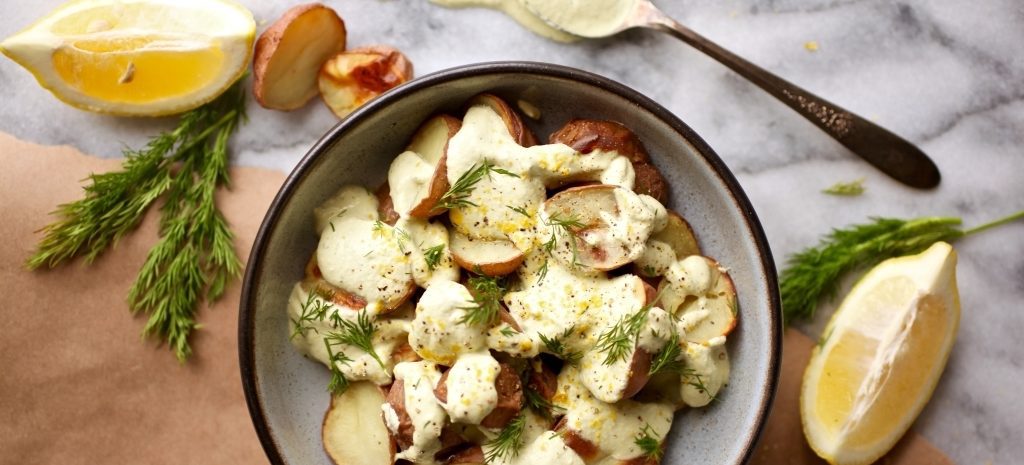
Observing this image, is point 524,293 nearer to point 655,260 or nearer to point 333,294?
point 655,260

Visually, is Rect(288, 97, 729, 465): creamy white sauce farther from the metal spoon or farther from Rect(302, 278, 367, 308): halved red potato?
the metal spoon

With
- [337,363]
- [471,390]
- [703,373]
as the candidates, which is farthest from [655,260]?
[337,363]

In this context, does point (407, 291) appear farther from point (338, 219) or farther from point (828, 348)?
point (828, 348)

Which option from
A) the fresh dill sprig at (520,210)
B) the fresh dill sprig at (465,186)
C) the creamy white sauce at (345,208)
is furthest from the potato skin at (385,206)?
the fresh dill sprig at (520,210)

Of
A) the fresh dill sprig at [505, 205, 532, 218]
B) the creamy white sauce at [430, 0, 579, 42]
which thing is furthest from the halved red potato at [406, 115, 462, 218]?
the creamy white sauce at [430, 0, 579, 42]

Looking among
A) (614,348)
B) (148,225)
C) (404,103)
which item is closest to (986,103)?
(614,348)

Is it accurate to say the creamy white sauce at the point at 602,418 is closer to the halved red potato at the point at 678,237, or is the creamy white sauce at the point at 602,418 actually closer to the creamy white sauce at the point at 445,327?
the creamy white sauce at the point at 445,327
